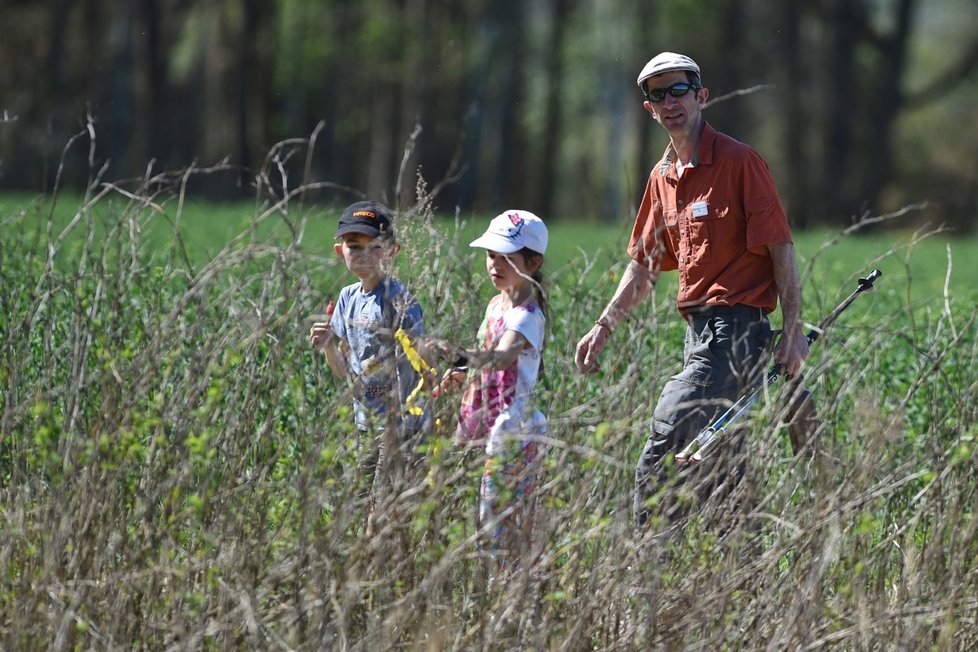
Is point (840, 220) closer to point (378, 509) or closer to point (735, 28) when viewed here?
point (735, 28)

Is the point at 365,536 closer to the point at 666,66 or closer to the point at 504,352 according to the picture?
the point at 504,352

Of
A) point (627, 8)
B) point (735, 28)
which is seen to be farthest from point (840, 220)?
point (627, 8)

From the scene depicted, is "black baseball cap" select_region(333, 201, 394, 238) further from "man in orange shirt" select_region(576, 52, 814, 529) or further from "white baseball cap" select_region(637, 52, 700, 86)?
"white baseball cap" select_region(637, 52, 700, 86)

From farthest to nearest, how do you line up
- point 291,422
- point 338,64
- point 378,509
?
point 338,64, point 291,422, point 378,509

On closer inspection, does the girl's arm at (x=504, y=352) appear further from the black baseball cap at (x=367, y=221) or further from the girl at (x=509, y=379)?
the black baseball cap at (x=367, y=221)

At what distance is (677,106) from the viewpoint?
16.0 feet

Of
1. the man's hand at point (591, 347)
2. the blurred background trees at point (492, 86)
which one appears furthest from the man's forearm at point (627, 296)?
the blurred background trees at point (492, 86)

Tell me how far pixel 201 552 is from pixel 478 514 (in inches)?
31.2

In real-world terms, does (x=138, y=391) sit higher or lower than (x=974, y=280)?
higher

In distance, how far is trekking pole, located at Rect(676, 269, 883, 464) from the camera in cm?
429

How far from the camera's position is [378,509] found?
3871 mm

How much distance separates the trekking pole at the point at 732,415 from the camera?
4.29m

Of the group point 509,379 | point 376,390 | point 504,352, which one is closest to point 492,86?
point 509,379

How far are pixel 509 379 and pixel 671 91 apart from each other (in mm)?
1125
